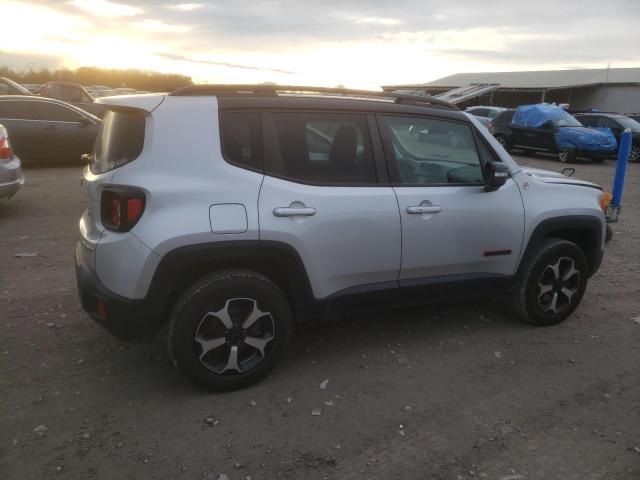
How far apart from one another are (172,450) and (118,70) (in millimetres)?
60381

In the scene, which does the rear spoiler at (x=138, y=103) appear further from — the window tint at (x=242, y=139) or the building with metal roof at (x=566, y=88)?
the building with metal roof at (x=566, y=88)

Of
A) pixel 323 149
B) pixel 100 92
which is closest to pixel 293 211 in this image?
pixel 323 149

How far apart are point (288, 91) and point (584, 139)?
15646mm

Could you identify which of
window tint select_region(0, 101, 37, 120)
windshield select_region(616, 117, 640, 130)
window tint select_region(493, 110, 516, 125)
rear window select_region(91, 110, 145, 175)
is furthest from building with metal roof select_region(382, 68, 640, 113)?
rear window select_region(91, 110, 145, 175)

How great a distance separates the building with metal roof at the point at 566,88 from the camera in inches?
1312

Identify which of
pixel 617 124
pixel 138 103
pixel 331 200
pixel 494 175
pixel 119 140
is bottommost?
pixel 617 124

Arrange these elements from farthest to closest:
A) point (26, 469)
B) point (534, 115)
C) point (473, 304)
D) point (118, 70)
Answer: point (118, 70), point (534, 115), point (473, 304), point (26, 469)

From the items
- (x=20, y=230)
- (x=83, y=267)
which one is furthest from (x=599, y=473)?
(x=20, y=230)

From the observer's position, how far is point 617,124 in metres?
17.9

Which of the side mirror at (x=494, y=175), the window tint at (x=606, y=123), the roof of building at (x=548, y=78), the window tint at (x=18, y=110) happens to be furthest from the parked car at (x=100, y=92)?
the roof of building at (x=548, y=78)

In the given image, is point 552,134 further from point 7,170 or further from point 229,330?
point 229,330

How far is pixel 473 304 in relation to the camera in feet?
15.3

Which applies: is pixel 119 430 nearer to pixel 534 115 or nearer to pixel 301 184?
pixel 301 184

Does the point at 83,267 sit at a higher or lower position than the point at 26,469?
higher
